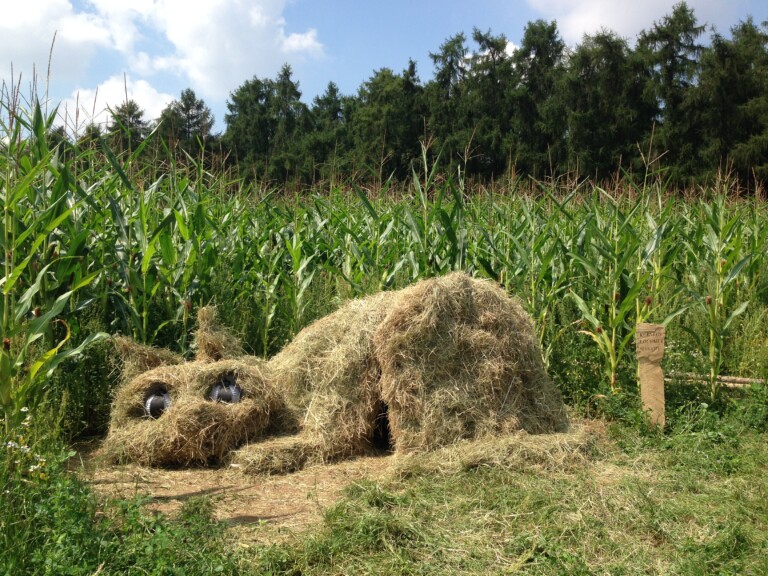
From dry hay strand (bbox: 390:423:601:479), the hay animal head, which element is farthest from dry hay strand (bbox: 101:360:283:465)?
dry hay strand (bbox: 390:423:601:479)

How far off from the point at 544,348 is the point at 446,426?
183 cm

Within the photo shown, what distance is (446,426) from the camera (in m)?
4.82

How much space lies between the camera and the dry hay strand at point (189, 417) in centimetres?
473

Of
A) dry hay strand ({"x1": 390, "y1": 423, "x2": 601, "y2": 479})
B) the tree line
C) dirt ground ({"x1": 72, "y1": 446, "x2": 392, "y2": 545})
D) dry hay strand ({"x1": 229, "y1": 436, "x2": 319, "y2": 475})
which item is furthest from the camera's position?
the tree line

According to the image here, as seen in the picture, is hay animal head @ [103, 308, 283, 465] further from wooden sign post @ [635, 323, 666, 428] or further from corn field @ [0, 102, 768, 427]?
wooden sign post @ [635, 323, 666, 428]

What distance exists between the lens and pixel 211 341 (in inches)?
211

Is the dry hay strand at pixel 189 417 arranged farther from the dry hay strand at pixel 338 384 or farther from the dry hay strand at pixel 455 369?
the dry hay strand at pixel 455 369

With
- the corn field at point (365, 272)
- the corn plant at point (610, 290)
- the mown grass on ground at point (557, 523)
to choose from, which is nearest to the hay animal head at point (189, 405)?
the corn field at point (365, 272)

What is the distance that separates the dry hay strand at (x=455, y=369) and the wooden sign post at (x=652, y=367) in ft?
2.35

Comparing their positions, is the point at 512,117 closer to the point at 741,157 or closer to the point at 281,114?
the point at 741,157

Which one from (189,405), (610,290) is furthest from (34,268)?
(610,290)

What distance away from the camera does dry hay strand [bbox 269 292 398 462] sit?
4977 mm

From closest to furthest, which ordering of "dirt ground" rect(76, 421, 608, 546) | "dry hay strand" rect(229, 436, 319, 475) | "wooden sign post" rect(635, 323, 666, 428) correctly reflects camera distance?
"dirt ground" rect(76, 421, 608, 546) → "dry hay strand" rect(229, 436, 319, 475) → "wooden sign post" rect(635, 323, 666, 428)

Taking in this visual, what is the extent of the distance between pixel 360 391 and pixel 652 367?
Result: 2235 mm
